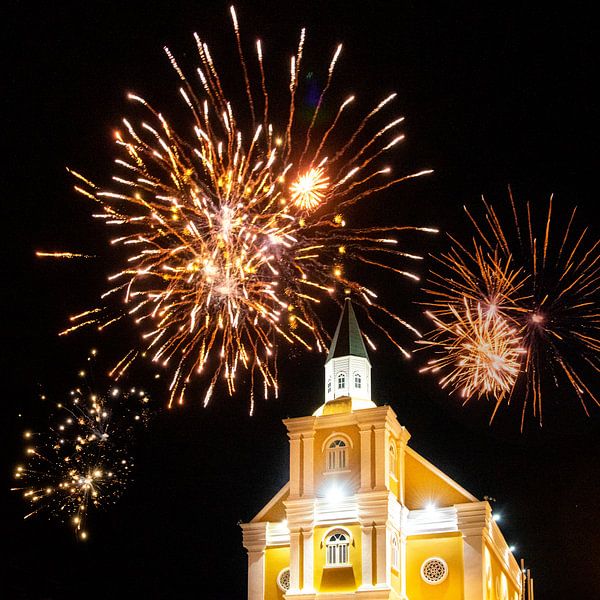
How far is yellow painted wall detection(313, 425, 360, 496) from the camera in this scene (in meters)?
41.3

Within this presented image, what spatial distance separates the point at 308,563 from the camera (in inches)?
1571

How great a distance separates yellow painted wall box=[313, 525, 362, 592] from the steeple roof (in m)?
9.30

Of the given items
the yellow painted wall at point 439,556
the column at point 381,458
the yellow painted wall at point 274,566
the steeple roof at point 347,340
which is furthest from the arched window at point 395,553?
the steeple roof at point 347,340

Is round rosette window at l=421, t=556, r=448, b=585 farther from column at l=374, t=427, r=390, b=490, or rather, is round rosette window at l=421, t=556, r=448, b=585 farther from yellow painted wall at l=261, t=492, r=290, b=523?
yellow painted wall at l=261, t=492, r=290, b=523

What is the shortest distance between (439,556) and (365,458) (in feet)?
19.4

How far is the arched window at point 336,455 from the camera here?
41987mm

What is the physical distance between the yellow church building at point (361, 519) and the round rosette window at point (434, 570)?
49mm

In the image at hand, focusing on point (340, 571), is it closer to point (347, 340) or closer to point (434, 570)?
point (434, 570)

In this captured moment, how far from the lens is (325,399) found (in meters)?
44.8

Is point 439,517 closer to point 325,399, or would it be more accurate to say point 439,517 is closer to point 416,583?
point 416,583

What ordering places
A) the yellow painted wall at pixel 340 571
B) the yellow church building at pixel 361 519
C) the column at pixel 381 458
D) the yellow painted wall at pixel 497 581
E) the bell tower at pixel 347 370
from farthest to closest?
1. the bell tower at pixel 347 370
2. the yellow painted wall at pixel 497 581
3. the column at pixel 381 458
4. the yellow church building at pixel 361 519
5. the yellow painted wall at pixel 340 571

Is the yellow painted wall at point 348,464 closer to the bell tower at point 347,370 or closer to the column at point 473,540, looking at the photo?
the bell tower at point 347,370

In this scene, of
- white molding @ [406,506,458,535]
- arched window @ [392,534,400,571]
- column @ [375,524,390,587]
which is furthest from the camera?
white molding @ [406,506,458,535]

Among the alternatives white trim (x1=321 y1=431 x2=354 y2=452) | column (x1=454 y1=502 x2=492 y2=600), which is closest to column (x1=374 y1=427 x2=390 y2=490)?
white trim (x1=321 y1=431 x2=354 y2=452)
